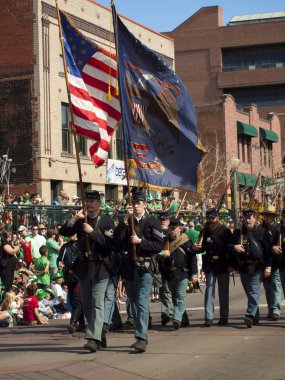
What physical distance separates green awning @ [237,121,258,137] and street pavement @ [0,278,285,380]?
4037 centimetres

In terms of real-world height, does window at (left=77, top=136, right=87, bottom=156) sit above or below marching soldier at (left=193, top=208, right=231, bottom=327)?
above

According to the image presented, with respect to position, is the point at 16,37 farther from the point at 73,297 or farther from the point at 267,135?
the point at 267,135

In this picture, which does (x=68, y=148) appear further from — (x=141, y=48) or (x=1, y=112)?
(x=141, y=48)

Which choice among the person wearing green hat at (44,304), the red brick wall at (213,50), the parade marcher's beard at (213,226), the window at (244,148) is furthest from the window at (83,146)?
the red brick wall at (213,50)

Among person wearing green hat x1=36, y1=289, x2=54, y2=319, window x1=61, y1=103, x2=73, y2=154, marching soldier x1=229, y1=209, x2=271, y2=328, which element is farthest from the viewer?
window x1=61, y1=103, x2=73, y2=154

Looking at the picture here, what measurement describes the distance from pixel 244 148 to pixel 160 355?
45.9 meters

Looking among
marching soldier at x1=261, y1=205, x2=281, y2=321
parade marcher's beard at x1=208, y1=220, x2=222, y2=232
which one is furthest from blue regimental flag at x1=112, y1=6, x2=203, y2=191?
marching soldier at x1=261, y1=205, x2=281, y2=321

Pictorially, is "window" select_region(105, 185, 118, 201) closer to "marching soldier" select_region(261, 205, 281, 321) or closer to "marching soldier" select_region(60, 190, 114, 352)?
"marching soldier" select_region(261, 205, 281, 321)

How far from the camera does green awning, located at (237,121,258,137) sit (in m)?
54.5

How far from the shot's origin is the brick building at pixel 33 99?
32.0m

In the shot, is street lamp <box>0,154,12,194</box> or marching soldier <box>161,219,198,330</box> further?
street lamp <box>0,154,12,194</box>

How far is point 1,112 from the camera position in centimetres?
3294

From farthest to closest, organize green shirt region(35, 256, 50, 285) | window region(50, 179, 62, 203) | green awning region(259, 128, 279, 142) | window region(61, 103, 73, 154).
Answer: green awning region(259, 128, 279, 142)
window region(61, 103, 73, 154)
window region(50, 179, 62, 203)
green shirt region(35, 256, 50, 285)

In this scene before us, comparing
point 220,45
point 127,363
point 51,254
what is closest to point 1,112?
point 51,254
